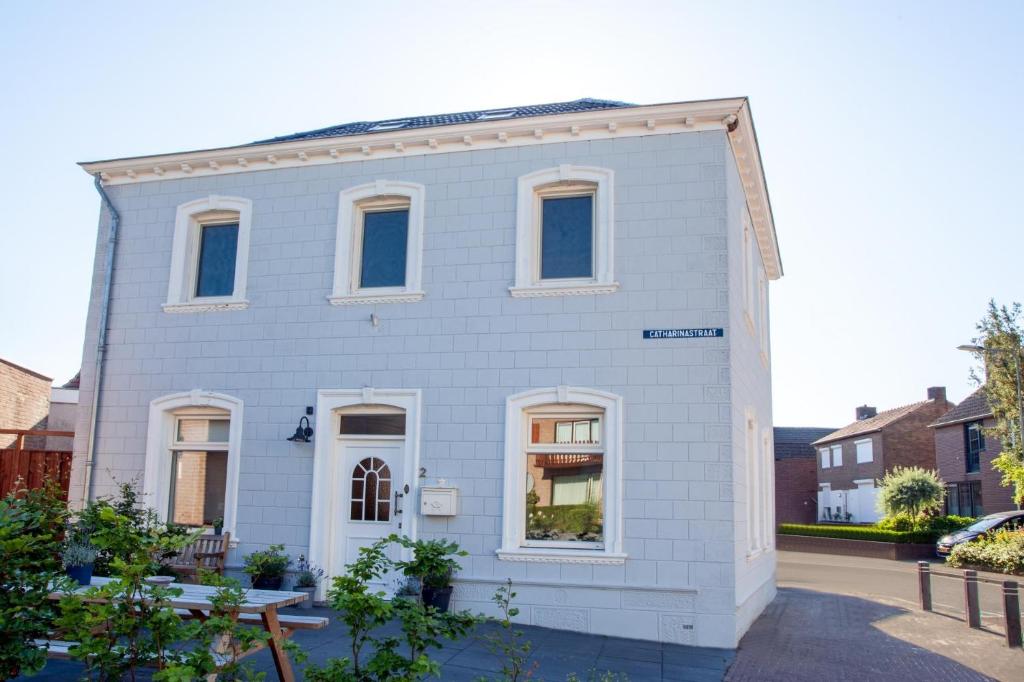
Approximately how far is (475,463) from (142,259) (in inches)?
250

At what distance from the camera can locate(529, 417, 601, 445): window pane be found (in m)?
11.5

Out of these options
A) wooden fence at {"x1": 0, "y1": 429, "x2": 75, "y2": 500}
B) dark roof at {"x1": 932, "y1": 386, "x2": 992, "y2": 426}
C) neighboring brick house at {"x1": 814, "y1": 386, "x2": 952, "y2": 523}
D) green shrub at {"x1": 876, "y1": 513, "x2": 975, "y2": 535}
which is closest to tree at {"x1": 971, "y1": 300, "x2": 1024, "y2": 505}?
green shrub at {"x1": 876, "y1": 513, "x2": 975, "y2": 535}

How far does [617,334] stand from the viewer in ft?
37.6

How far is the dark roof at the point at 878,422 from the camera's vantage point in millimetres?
49156

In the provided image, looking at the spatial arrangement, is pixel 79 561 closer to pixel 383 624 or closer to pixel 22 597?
pixel 22 597

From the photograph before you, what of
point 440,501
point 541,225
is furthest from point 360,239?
point 440,501

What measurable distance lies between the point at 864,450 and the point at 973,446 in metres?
9.73

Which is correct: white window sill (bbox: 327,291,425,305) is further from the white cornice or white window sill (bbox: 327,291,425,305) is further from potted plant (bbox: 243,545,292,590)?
potted plant (bbox: 243,545,292,590)

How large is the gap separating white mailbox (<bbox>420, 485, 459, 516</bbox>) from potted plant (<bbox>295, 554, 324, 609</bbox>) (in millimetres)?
1747

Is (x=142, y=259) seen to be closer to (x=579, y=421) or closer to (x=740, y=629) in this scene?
(x=579, y=421)

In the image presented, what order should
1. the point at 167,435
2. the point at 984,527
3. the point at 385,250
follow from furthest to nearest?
the point at 984,527 → the point at 167,435 → the point at 385,250

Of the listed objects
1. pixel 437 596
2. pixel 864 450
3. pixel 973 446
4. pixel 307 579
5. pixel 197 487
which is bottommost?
pixel 437 596

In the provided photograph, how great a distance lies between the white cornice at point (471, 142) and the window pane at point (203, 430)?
381 centimetres

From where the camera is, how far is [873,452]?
49.2m
